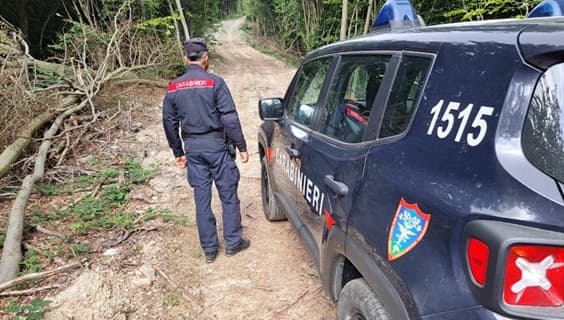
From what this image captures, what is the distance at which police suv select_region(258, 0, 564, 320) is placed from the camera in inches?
40.6

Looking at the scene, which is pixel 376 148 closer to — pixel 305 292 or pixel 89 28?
pixel 305 292

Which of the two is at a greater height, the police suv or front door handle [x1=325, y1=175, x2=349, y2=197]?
the police suv

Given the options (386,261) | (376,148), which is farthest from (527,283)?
(376,148)

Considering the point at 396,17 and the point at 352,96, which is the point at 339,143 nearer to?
the point at 352,96

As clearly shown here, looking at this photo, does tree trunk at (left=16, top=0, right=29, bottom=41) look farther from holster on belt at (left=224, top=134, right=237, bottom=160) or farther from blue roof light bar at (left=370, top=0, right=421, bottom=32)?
blue roof light bar at (left=370, top=0, right=421, bottom=32)

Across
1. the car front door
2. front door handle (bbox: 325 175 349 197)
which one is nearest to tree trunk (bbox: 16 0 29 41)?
the car front door

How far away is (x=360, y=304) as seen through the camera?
172 centimetres

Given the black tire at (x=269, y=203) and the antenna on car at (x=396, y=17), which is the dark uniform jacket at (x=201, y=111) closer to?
the black tire at (x=269, y=203)

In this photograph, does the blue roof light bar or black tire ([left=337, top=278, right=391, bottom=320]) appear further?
the blue roof light bar

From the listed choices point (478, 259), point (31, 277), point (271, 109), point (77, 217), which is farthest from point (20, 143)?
point (478, 259)

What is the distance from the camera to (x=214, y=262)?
351 cm

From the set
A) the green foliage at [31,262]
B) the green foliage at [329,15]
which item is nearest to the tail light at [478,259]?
the green foliage at [31,262]

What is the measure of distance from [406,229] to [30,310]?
2.67 meters

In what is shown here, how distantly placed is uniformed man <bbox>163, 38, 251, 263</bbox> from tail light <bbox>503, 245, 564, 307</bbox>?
2.51 metres
